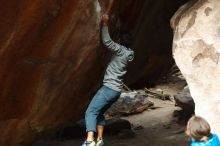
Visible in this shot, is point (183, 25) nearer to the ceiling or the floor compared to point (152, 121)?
nearer to the ceiling

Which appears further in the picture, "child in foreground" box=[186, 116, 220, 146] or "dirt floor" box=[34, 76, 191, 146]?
"dirt floor" box=[34, 76, 191, 146]

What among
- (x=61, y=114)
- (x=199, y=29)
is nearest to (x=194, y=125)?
(x=199, y=29)

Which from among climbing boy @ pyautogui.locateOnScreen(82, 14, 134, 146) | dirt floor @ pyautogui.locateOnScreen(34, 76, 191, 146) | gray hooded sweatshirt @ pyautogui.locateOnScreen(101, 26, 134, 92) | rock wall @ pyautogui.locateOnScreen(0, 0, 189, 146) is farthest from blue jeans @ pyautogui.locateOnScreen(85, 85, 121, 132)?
dirt floor @ pyautogui.locateOnScreen(34, 76, 191, 146)

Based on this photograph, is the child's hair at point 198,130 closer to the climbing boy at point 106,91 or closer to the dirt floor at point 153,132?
the climbing boy at point 106,91

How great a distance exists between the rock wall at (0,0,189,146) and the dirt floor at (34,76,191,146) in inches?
59.0

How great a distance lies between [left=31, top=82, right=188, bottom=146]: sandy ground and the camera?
986 centimetres

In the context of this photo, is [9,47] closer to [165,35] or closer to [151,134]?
[151,134]

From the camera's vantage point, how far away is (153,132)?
10.9 metres

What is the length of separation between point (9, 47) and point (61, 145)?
11.6 ft

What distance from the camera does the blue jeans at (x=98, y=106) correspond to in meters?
7.29

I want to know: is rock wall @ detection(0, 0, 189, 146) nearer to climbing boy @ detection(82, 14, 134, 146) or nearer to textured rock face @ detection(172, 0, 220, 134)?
climbing boy @ detection(82, 14, 134, 146)

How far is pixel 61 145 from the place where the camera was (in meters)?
10.1

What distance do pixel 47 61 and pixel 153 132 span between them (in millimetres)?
4060

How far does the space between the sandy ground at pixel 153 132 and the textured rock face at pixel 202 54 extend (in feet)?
7.83
